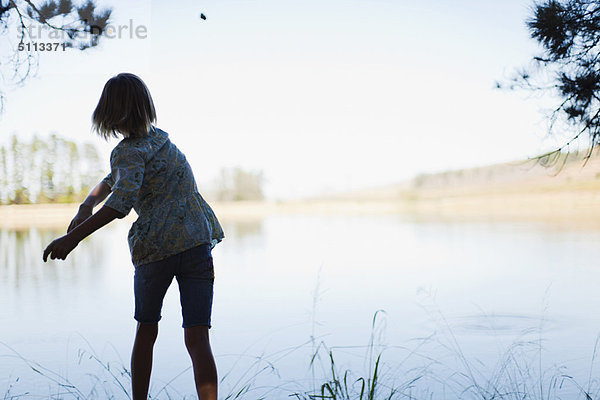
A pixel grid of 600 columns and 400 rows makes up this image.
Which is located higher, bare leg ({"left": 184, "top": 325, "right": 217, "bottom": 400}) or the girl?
the girl

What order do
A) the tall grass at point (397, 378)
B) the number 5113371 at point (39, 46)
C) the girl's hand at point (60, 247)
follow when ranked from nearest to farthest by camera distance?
the girl's hand at point (60, 247)
the number 5113371 at point (39, 46)
the tall grass at point (397, 378)

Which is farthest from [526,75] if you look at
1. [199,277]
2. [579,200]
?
[579,200]

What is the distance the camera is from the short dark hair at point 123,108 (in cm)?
138

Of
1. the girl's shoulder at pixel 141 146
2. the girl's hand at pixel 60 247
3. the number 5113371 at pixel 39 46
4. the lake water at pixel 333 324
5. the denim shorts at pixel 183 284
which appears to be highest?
the number 5113371 at pixel 39 46

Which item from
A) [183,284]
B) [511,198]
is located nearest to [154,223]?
[183,284]

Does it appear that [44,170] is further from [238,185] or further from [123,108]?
[238,185]

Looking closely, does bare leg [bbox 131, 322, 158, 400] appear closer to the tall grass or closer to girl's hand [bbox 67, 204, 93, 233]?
girl's hand [bbox 67, 204, 93, 233]

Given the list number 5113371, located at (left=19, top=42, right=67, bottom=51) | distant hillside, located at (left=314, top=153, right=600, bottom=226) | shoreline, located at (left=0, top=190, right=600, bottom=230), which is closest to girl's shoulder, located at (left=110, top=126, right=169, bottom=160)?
number 5113371, located at (left=19, top=42, right=67, bottom=51)

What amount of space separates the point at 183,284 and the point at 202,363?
0.20m

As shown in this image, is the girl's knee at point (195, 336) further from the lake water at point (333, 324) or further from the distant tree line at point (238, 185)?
the distant tree line at point (238, 185)

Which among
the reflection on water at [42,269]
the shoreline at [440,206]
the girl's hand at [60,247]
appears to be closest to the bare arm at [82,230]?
the girl's hand at [60,247]

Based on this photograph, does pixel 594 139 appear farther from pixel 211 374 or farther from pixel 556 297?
pixel 556 297

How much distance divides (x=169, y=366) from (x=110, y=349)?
0.53m

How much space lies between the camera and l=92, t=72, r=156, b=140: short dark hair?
138cm
